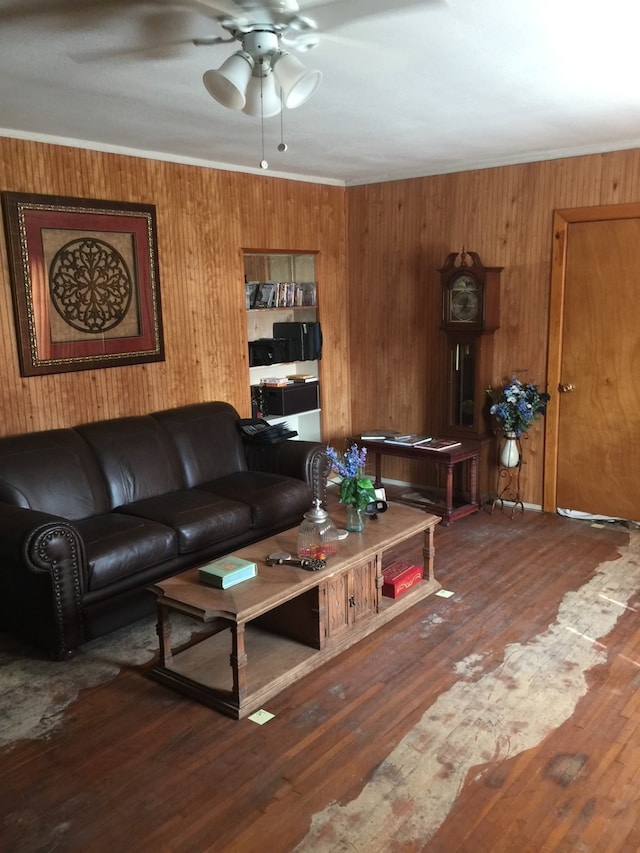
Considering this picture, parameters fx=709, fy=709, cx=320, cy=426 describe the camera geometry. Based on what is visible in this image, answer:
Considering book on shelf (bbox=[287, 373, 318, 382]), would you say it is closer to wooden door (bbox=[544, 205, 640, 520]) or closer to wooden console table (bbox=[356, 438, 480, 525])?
wooden console table (bbox=[356, 438, 480, 525])

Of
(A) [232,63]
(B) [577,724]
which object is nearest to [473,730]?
→ (B) [577,724]

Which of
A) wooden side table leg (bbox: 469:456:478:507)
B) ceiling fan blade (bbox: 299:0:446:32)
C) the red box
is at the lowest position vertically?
the red box

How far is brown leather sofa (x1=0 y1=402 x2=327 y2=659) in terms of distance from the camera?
9.97 ft

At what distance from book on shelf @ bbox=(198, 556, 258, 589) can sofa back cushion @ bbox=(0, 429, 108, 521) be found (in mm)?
1091

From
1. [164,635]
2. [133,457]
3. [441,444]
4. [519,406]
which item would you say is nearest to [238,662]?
[164,635]

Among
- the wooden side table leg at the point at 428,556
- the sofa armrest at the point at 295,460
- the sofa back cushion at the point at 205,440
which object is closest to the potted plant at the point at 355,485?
the wooden side table leg at the point at 428,556

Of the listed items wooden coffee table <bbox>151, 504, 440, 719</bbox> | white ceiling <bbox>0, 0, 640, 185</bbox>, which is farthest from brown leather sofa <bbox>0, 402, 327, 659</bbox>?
white ceiling <bbox>0, 0, 640, 185</bbox>

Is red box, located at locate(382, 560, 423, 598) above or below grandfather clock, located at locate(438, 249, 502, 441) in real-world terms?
below

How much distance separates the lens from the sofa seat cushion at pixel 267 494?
13.1ft

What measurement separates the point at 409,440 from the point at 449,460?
474mm

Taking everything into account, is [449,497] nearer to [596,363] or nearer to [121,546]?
[596,363]

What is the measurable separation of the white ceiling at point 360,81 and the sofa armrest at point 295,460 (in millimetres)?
A: 1835

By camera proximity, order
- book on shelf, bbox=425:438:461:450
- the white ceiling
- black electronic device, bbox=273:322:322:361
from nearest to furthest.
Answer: the white ceiling → book on shelf, bbox=425:438:461:450 → black electronic device, bbox=273:322:322:361

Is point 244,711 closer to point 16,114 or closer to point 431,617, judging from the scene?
point 431,617
